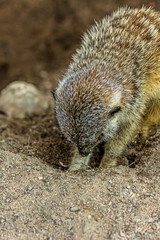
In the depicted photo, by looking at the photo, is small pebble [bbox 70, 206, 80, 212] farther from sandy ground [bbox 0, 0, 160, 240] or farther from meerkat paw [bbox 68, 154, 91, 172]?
meerkat paw [bbox 68, 154, 91, 172]

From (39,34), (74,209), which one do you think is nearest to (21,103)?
(39,34)

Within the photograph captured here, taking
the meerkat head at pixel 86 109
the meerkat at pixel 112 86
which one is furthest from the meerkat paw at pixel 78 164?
the meerkat head at pixel 86 109

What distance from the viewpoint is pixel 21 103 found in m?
5.90

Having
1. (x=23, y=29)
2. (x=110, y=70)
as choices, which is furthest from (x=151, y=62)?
(x=23, y=29)

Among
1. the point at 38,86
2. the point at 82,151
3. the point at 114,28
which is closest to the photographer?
the point at 82,151

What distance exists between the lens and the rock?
19.3ft

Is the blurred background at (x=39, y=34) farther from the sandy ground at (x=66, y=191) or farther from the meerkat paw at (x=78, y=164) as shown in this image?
the meerkat paw at (x=78, y=164)

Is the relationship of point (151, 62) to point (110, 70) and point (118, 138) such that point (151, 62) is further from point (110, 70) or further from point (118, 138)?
point (118, 138)

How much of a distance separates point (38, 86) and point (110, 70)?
3.62 meters

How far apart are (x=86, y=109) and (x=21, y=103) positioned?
113 inches

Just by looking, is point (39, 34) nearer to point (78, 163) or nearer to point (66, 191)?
point (78, 163)

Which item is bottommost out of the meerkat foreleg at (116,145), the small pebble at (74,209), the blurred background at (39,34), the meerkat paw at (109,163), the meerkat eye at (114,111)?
the meerkat paw at (109,163)

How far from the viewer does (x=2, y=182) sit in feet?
11.1

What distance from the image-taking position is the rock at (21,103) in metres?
5.88
